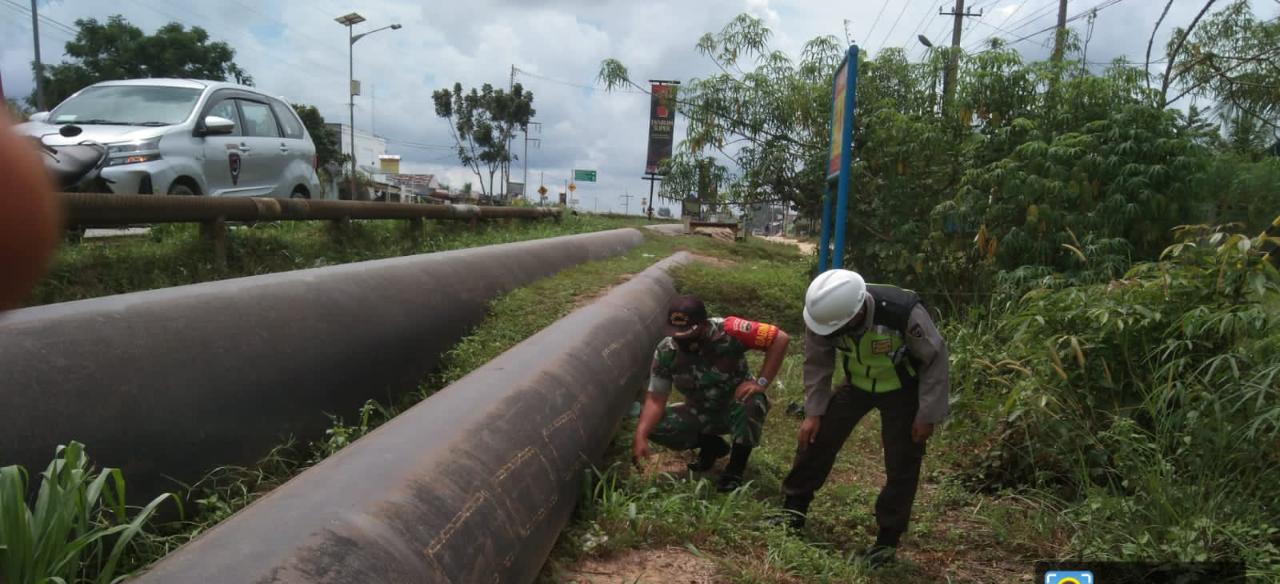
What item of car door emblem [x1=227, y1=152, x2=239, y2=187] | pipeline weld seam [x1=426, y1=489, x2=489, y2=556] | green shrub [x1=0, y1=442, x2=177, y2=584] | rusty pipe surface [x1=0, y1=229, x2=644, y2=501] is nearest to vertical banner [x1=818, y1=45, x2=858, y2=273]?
rusty pipe surface [x1=0, y1=229, x2=644, y2=501]

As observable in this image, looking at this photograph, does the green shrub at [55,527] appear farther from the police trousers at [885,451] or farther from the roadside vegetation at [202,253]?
the police trousers at [885,451]

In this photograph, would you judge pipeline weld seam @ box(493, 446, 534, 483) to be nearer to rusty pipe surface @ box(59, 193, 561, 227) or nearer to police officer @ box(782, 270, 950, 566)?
police officer @ box(782, 270, 950, 566)

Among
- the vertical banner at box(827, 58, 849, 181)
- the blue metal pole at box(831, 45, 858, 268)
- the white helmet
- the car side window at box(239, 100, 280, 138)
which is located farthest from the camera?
the car side window at box(239, 100, 280, 138)

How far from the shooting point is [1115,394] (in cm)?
376

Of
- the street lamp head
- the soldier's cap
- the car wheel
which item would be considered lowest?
the soldier's cap

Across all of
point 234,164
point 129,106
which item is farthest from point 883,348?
point 129,106

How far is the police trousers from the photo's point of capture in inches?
129

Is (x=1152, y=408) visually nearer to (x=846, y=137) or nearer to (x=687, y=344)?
(x=687, y=344)

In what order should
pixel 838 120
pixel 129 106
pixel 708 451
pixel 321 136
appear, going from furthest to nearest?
pixel 321 136 < pixel 129 106 < pixel 838 120 < pixel 708 451

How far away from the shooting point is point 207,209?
484 cm

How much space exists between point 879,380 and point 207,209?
3.65 m

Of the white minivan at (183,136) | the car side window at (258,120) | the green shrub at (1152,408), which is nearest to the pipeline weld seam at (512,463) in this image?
the green shrub at (1152,408)

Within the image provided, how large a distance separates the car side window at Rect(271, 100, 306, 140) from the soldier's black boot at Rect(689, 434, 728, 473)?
4.93 meters

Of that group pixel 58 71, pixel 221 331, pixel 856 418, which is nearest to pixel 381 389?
pixel 221 331
